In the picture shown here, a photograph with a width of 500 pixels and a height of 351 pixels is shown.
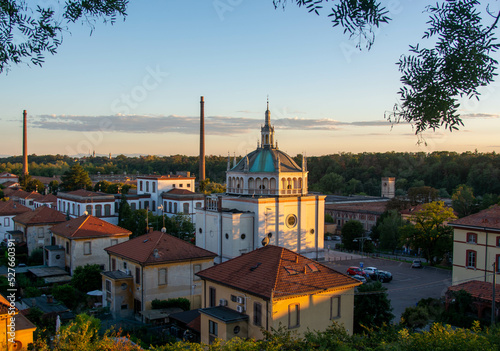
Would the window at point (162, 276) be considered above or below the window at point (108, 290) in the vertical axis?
above

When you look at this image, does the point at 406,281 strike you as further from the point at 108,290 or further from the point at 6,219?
the point at 6,219

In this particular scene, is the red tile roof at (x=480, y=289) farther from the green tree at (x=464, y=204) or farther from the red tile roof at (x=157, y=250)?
the green tree at (x=464, y=204)

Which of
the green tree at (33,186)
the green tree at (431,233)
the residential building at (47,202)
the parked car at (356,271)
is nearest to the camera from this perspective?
the parked car at (356,271)

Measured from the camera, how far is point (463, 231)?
105 ft

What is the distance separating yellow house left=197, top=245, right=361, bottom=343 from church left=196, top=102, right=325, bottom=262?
18.5 meters

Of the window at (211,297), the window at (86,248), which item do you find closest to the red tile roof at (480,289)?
the window at (211,297)

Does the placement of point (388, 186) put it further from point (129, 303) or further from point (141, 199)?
point (129, 303)

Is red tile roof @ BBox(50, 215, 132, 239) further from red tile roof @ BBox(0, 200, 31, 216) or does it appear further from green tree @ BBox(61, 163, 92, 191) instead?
green tree @ BBox(61, 163, 92, 191)

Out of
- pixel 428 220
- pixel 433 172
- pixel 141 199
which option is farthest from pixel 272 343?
pixel 433 172

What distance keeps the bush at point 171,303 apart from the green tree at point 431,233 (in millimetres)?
25052

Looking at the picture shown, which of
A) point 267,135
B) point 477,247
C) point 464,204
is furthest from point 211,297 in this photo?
point 464,204

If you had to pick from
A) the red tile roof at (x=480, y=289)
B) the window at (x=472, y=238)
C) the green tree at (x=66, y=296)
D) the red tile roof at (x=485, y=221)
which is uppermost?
the red tile roof at (x=485, y=221)

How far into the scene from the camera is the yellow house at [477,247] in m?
30.2

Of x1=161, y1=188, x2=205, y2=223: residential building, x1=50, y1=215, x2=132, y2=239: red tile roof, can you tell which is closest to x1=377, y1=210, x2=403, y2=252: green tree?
x1=161, y1=188, x2=205, y2=223: residential building
